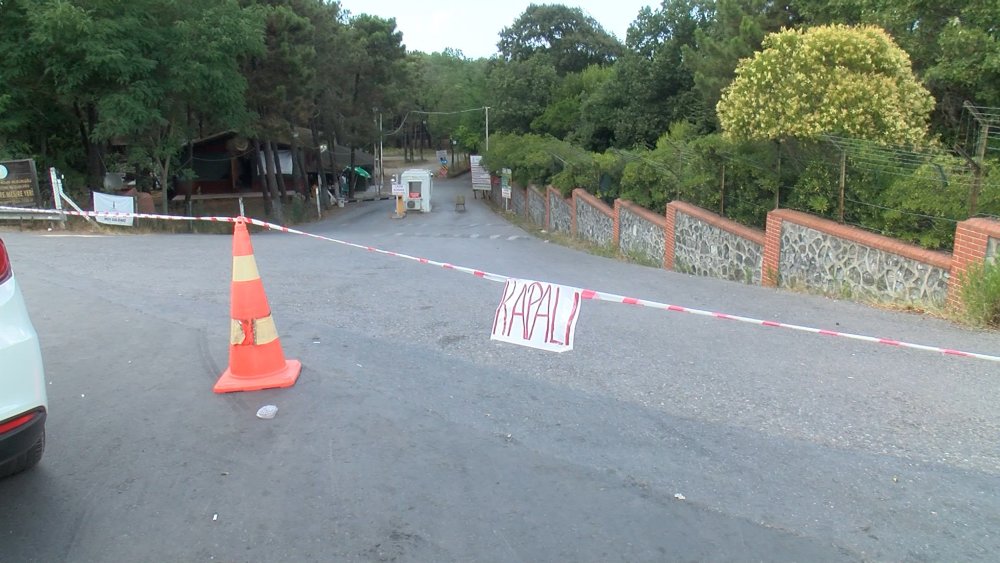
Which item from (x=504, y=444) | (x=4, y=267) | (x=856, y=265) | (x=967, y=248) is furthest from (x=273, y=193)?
(x=4, y=267)

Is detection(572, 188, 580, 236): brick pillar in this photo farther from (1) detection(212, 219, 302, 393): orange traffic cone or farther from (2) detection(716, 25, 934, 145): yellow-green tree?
(1) detection(212, 219, 302, 393): orange traffic cone

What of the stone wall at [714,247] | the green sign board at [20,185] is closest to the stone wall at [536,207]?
the stone wall at [714,247]

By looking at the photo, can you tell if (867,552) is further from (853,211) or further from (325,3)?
(325,3)

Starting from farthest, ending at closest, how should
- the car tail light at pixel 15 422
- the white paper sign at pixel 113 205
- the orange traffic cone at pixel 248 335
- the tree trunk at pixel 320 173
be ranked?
1. the tree trunk at pixel 320 173
2. the white paper sign at pixel 113 205
3. the orange traffic cone at pixel 248 335
4. the car tail light at pixel 15 422

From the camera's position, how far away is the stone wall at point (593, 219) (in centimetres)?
2152

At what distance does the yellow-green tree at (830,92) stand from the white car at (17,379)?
35.7ft

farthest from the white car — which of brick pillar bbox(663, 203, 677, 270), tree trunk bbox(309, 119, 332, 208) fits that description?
tree trunk bbox(309, 119, 332, 208)

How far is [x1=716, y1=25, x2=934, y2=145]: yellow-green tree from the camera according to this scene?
12125 mm

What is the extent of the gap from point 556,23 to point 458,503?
228 feet

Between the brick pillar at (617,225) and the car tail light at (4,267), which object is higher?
the car tail light at (4,267)

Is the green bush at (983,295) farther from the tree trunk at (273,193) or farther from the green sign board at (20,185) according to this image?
the tree trunk at (273,193)

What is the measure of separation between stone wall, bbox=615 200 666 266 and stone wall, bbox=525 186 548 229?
14.1 m

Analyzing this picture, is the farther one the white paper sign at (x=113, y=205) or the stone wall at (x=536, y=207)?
the stone wall at (x=536, y=207)

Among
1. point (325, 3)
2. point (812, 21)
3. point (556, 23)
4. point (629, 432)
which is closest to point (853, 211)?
point (629, 432)
